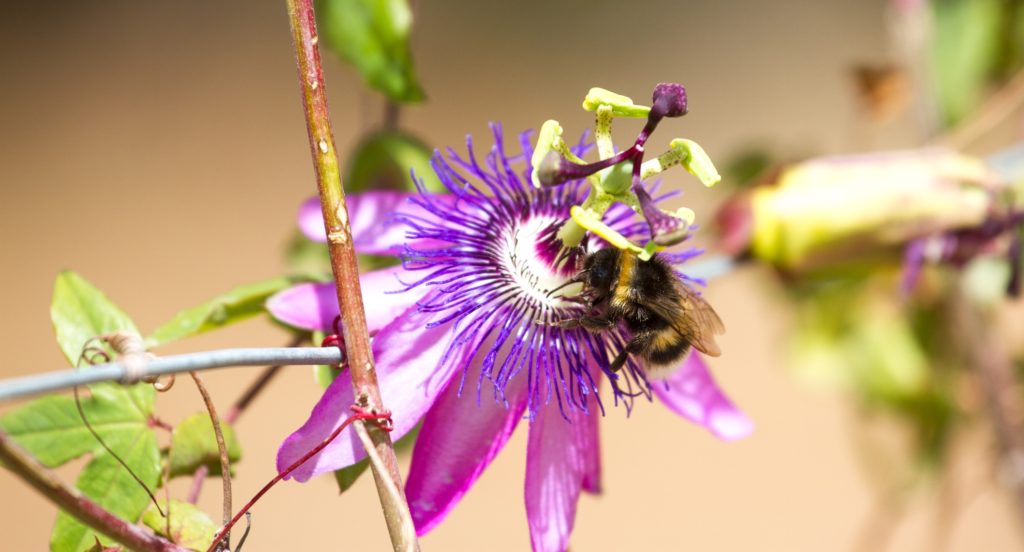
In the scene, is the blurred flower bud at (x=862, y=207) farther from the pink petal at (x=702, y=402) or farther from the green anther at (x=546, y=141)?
the green anther at (x=546, y=141)

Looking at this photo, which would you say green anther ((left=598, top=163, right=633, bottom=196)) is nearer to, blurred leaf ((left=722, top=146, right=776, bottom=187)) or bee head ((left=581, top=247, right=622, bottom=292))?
bee head ((left=581, top=247, right=622, bottom=292))

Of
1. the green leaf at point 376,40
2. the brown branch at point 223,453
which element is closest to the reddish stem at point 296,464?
the brown branch at point 223,453

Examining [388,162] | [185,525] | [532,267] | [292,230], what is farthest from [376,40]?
[292,230]

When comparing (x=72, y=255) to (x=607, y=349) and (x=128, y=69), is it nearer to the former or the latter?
(x=128, y=69)

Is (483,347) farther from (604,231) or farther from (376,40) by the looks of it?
(376,40)

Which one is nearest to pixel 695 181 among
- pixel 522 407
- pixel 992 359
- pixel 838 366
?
pixel 838 366

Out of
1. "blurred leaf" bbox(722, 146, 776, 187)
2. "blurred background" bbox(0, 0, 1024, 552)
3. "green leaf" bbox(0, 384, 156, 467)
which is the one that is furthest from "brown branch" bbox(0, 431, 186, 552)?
"blurred leaf" bbox(722, 146, 776, 187)

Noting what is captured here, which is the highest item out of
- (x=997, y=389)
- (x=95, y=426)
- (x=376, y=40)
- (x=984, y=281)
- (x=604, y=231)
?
(x=376, y=40)
